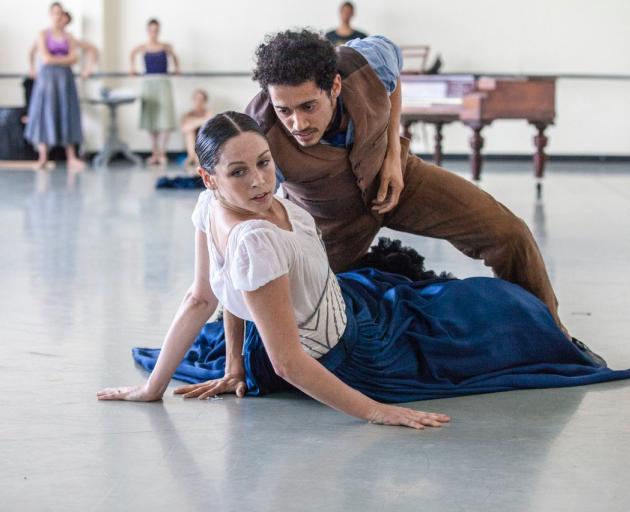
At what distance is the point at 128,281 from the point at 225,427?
210 cm

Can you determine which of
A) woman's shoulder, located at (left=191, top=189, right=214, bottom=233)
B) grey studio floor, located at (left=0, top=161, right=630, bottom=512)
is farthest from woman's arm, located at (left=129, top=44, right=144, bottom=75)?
woman's shoulder, located at (left=191, top=189, right=214, bottom=233)

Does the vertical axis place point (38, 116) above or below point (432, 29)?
below

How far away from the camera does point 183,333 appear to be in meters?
2.76

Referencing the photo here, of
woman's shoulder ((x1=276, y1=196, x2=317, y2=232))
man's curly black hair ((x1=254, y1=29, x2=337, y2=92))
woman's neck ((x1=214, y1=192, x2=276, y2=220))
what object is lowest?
woman's shoulder ((x1=276, y1=196, x2=317, y2=232))

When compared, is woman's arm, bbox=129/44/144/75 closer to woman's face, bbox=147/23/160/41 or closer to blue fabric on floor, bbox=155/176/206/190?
woman's face, bbox=147/23/160/41

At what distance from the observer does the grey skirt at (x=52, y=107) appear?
11.0 meters

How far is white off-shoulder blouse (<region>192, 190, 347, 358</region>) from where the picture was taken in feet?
8.07

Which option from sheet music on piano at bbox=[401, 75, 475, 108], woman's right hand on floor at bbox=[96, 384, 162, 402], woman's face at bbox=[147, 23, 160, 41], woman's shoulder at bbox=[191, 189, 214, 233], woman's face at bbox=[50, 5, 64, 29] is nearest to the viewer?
woman's shoulder at bbox=[191, 189, 214, 233]

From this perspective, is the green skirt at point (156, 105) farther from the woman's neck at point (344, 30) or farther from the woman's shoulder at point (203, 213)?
the woman's shoulder at point (203, 213)

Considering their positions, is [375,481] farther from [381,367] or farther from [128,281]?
[128,281]

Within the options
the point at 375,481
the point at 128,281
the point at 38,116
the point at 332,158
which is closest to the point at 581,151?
the point at 38,116

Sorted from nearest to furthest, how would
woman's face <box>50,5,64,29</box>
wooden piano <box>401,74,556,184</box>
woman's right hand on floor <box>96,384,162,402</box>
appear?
woman's right hand on floor <box>96,384,162,402</box>
wooden piano <box>401,74,556,184</box>
woman's face <box>50,5,64,29</box>

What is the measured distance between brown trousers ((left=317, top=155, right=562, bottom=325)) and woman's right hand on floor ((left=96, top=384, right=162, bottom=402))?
832 millimetres

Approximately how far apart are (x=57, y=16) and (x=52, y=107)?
89cm
